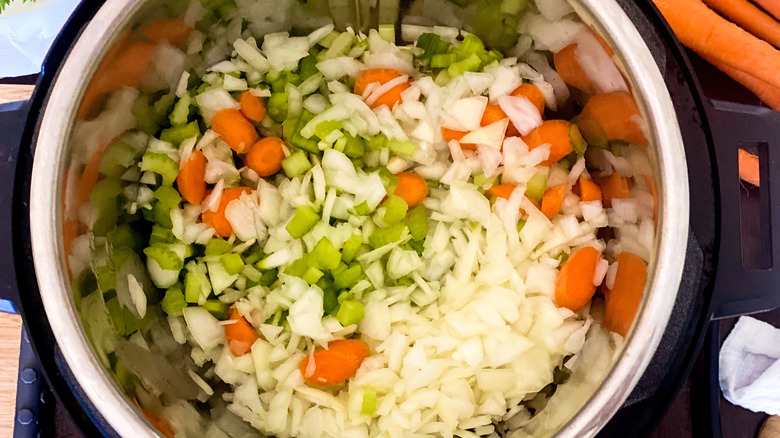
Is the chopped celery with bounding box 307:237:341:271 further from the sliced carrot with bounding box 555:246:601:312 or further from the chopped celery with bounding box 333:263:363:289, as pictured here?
the sliced carrot with bounding box 555:246:601:312

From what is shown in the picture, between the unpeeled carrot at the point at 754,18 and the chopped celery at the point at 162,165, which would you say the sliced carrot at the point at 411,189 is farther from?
the unpeeled carrot at the point at 754,18

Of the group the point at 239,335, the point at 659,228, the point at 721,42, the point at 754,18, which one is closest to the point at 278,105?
the point at 239,335

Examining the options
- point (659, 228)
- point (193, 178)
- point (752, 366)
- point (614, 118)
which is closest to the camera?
point (659, 228)

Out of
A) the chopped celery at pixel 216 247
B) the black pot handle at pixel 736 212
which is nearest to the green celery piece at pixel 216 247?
the chopped celery at pixel 216 247

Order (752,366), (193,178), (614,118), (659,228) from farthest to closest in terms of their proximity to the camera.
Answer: (752,366)
(193,178)
(614,118)
(659,228)

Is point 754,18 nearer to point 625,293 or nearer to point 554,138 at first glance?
point 554,138

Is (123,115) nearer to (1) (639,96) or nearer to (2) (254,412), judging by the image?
(2) (254,412)
